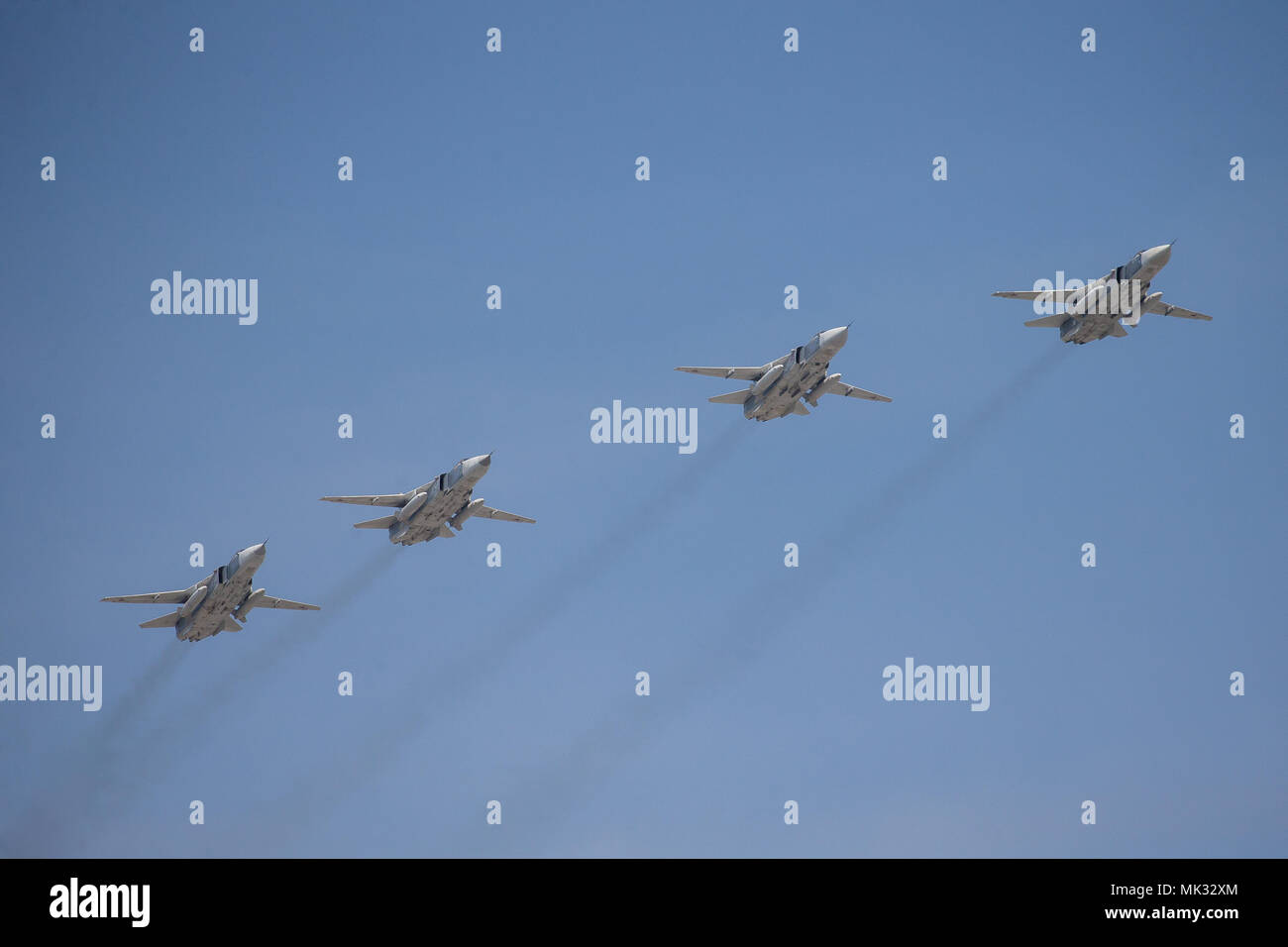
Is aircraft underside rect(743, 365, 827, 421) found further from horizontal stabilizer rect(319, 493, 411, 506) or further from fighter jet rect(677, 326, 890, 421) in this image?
horizontal stabilizer rect(319, 493, 411, 506)

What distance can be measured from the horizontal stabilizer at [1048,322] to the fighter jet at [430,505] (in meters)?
29.4

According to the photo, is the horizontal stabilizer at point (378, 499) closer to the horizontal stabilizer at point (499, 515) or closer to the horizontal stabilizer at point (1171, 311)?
the horizontal stabilizer at point (499, 515)

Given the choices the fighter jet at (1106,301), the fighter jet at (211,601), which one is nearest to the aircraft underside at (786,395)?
the fighter jet at (1106,301)

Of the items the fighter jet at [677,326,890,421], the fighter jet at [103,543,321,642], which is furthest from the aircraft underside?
the fighter jet at [103,543,321,642]

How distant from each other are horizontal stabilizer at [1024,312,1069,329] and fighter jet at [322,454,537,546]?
29.4 metres

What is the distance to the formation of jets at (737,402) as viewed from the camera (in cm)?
9125

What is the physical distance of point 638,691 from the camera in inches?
4087

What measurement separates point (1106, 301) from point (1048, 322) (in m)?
3.52

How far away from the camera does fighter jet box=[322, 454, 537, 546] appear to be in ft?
299

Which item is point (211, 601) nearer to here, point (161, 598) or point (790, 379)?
point (161, 598)

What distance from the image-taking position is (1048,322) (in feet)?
316
